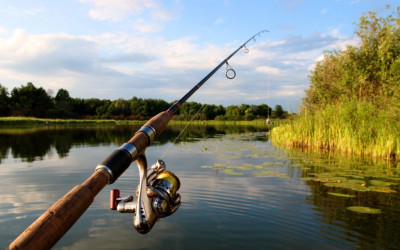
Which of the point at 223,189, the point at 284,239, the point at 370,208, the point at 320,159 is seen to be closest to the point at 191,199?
the point at 223,189

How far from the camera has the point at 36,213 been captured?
190 inches

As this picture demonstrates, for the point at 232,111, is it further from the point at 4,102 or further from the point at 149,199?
the point at 149,199

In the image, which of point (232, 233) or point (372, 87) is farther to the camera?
point (372, 87)

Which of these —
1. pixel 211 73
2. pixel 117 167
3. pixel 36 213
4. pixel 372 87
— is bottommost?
pixel 36 213

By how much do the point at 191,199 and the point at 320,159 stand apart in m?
6.11

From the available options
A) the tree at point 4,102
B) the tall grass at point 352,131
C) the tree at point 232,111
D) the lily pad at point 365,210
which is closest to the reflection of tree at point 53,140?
the tall grass at point 352,131

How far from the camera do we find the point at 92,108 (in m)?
83.5

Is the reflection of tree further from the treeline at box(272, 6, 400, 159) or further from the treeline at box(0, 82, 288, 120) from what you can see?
the treeline at box(0, 82, 288, 120)

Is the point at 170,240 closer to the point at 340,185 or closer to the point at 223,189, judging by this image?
the point at 223,189

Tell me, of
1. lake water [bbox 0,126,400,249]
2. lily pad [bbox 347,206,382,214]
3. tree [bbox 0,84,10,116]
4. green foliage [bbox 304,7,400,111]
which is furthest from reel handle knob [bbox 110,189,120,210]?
tree [bbox 0,84,10,116]

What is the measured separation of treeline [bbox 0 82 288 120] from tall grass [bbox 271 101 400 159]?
33632mm

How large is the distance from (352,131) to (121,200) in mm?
10852

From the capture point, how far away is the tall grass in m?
10.4

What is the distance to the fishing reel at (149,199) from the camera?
239 cm
